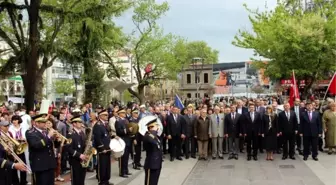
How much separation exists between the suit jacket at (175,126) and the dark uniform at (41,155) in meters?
7.47

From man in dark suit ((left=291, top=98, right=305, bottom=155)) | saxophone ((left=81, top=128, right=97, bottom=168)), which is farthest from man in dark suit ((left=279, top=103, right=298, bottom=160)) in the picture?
saxophone ((left=81, top=128, right=97, bottom=168))

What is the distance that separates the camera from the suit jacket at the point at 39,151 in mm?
8367

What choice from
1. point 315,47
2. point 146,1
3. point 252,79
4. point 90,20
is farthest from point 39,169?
point 252,79

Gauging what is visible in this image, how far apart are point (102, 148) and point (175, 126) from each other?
5.38m

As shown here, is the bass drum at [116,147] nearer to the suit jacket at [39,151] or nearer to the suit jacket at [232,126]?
the suit jacket at [39,151]

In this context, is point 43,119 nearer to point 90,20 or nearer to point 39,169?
point 39,169

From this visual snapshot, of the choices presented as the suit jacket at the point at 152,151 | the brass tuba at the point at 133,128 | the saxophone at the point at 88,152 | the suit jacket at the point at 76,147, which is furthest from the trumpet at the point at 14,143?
the brass tuba at the point at 133,128

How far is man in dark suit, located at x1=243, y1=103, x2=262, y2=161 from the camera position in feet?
50.7

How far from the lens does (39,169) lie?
28.0 ft

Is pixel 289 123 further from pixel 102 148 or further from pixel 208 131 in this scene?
pixel 102 148

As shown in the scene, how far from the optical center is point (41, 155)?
8.54 meters

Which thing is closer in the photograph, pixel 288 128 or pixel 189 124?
pixel 288 128

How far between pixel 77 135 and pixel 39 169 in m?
1.52

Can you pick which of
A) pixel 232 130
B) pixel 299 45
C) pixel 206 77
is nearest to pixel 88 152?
pixel 232 130
